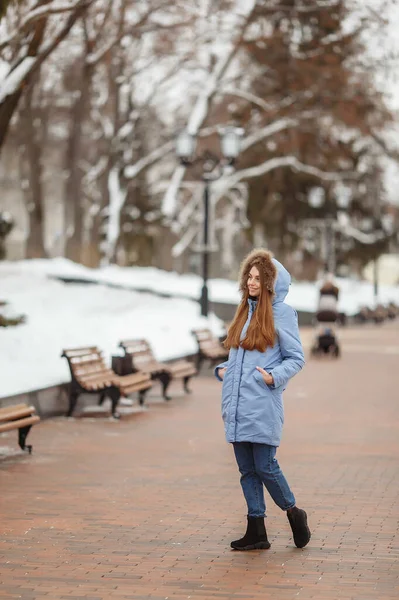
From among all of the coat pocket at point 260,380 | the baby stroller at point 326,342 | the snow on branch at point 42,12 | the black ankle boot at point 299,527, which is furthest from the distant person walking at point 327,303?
the coat pocket at point 260,380

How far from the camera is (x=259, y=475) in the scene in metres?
7.96

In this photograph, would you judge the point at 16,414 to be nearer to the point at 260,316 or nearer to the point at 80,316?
the point at 260,316

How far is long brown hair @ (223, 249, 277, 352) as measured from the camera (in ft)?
25.7

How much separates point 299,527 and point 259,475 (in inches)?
15.1

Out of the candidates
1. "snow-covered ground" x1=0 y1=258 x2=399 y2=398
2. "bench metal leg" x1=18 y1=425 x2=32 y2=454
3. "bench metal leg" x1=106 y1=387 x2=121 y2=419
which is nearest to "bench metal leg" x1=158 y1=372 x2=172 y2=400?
"snow-covered ground" x1=0 y1=258 x2=399 y2=398

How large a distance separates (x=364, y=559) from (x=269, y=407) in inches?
39.8

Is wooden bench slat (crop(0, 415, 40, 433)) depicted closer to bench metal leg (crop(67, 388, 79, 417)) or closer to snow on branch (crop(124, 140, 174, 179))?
bench metal leg (crop(67, 388, 79, 417))

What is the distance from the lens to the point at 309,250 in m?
66.1

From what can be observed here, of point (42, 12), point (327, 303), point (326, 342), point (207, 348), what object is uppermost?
point (42, 12)

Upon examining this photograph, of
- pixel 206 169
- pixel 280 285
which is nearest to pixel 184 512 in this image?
pixel 280 285

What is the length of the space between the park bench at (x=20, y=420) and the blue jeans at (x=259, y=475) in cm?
419

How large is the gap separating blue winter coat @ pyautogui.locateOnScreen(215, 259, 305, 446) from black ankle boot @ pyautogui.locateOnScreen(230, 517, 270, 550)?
0.52m

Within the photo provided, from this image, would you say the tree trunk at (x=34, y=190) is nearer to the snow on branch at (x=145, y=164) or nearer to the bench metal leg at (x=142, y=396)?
the snow on branch at (x=145, y=164)

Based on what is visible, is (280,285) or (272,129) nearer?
(280,285)
